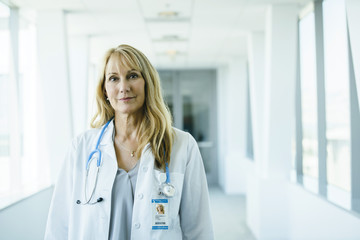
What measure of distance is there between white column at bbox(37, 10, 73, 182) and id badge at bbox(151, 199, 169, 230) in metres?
3.21

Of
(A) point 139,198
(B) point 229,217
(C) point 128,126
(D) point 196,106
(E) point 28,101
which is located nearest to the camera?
(A) point 139,198

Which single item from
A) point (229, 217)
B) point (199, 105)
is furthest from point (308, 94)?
point (199, 105)

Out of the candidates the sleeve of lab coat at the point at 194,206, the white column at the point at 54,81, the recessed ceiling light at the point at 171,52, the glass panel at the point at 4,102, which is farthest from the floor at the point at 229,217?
the sleeve of lab coat at the point at 194,206

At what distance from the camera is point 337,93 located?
383 cm

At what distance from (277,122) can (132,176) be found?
322 cm

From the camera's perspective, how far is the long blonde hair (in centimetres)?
161

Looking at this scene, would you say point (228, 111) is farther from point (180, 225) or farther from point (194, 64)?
point (180, 225)

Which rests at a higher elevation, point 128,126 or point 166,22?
point 166,22

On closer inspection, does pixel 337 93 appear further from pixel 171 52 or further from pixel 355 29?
pixel 171 52

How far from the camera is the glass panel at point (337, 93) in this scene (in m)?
3.61

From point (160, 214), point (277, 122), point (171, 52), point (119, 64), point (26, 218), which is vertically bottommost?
point (26, 218)

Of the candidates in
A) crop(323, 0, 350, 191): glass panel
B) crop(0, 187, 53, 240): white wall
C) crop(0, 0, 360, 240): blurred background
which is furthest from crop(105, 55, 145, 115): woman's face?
crop(323, 0, 350, 191): glass panel

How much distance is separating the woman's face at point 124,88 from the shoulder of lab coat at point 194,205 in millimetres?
317

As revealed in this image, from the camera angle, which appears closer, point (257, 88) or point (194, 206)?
point (194, 206)
